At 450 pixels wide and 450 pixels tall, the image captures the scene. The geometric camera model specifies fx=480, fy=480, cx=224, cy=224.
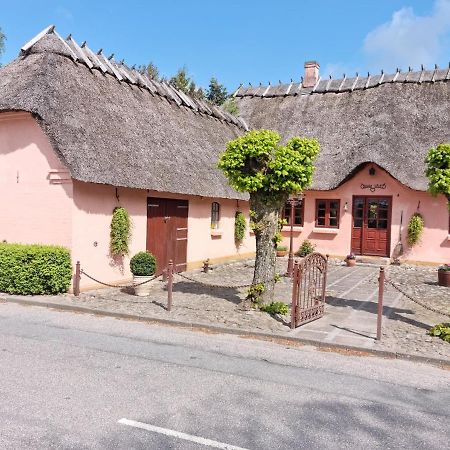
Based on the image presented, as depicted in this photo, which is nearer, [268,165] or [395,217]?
[268,165]

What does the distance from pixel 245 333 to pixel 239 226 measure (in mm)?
11386

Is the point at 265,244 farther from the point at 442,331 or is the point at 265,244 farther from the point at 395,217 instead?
the point at 395,217

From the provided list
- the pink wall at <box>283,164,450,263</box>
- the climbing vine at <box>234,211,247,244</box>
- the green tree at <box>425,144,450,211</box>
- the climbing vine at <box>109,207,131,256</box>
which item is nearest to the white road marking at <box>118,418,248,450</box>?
the green tree at <box>425,144,450,211</box>

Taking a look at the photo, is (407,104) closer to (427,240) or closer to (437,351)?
(427,240)

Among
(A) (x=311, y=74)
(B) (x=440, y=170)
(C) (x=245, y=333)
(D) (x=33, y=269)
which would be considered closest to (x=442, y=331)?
(B) (x=440, y=170)

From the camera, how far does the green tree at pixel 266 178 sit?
10086mm

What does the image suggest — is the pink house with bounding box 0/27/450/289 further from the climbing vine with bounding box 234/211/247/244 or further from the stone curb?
the stone curb

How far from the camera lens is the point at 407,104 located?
845 inches

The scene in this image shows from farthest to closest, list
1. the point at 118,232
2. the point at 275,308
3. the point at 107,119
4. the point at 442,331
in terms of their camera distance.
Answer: the point at 107,119 < the point at 118,232 < the point at 275,308 < the point at 442,331

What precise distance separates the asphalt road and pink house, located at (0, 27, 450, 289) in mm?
4592

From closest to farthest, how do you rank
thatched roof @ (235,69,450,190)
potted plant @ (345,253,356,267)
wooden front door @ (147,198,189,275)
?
wooden front door @ (147,198,189,275) < potted plant @ (345,253,356,267) < thatched roof @ (235,69,450,190)

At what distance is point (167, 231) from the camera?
15.4 metres

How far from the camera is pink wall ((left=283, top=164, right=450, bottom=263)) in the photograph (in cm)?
1889

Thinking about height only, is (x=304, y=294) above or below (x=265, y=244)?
below
